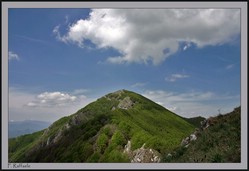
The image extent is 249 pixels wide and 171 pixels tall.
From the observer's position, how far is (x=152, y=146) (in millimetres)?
39875

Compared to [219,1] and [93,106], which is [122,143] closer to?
[219,1]

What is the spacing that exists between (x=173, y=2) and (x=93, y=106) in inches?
3267

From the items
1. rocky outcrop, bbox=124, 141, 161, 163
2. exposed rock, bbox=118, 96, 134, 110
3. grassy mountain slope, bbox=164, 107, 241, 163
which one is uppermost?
exposed rock, bbox=118, 96, 134, 110

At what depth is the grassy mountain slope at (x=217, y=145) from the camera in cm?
1285

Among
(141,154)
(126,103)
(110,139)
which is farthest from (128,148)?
(126,103)

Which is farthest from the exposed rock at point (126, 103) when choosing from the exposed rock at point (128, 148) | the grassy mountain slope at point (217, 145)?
the grassy mountain slope at point (217, 145)

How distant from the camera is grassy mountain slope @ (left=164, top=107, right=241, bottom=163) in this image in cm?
1285

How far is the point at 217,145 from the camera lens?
14086 mm

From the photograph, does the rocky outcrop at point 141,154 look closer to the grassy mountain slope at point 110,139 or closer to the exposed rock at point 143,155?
the exposed rock at point 143,155

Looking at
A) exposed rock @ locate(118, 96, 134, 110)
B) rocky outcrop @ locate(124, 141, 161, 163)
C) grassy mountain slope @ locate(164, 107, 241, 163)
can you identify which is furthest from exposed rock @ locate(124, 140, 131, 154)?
exposed rock @ locate(118, 96, 134, 110)

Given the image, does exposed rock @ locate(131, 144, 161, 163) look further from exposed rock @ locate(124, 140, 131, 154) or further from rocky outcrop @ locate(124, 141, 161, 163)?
exposed rock @ locate(124, 140, 131, 154)

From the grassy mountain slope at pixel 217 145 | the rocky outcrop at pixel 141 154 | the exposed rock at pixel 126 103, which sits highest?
the exposed rock at pixel 126 103

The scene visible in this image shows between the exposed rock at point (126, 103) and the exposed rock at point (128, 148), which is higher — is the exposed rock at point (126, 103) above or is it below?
above

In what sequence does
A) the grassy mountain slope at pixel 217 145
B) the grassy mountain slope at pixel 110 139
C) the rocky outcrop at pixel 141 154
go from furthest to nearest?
1. the grassy mountain slope at pixel 110 139
2. the rocky outcrop at pixel 141 154
3. the grassy mountain slope at pixel 217 145
